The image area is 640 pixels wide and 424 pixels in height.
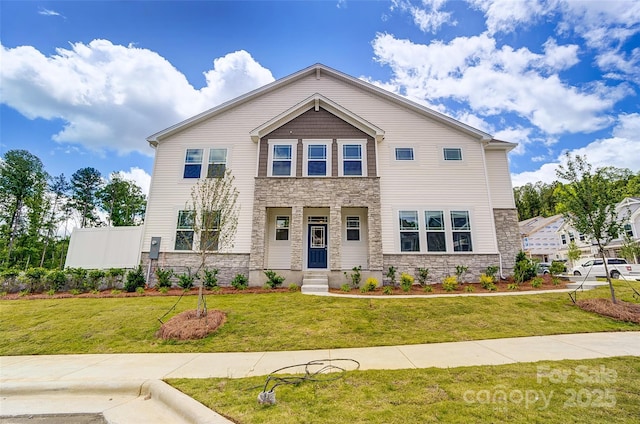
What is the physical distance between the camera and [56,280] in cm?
1138

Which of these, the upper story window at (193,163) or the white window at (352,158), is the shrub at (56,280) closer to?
the upper story window at (193,163)

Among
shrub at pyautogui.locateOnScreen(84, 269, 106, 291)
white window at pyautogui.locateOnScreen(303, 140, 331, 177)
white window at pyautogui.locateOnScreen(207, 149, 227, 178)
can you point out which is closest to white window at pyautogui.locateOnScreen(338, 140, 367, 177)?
white window at pyautogui.locateOnScreen(303, 140, 331, 177)

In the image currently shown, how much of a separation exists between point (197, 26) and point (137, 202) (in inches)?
1268

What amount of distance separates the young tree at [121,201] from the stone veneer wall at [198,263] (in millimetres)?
27921

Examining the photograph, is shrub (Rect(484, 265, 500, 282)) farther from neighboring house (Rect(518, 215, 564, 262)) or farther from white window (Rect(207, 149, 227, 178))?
neighboring house (Rect(518, 215, 564, 262))

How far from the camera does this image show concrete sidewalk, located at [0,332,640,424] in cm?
349

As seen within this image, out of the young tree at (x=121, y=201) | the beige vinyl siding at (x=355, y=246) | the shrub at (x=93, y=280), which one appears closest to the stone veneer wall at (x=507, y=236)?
the beige vinyl siding at (x=355, y=246)

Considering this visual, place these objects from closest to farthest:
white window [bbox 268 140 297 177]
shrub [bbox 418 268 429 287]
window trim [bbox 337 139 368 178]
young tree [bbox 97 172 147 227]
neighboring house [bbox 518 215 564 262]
→ shrub [bbox 418 268 429 287], window trim [bbox 337 139 368 178], white window [bbox 268 140 297 177], young tree [bbox 97 172 147 227], neighboring house [bbox 518 215 564 262]

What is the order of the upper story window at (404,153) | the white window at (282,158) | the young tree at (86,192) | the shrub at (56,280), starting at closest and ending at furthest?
the shrub at (56,280), the white window at (282,158), the upper story window at (404,153), the young tree at (86,192)

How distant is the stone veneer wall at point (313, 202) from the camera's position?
12203mm

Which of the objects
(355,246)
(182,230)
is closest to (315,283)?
(355,246)

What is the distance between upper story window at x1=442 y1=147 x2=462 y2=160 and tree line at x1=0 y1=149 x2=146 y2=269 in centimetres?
3509

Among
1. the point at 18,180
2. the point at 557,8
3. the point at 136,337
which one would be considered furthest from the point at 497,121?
the point at 18,180

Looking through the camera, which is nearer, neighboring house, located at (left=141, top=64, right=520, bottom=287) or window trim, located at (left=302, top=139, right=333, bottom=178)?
neighboring house, located at (left=141, top=64, right=520, bottom=287)
